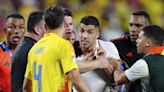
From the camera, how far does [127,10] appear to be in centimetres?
1395

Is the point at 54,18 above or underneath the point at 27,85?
above

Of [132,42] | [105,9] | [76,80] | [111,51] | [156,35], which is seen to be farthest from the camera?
[105,9]

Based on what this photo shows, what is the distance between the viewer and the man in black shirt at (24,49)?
234 inches

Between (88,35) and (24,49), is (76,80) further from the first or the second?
(88,35)

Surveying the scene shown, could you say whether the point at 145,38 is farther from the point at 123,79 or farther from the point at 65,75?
the point at 65,75

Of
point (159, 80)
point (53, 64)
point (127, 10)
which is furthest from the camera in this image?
point (127, 10)

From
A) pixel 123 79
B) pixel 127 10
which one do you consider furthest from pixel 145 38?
pixel 127 10

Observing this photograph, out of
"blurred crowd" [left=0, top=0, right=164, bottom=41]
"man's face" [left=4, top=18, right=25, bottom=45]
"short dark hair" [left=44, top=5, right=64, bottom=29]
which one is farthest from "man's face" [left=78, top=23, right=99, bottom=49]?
"blurred crowd" [left=0, top=0, right=164, bottom=41]

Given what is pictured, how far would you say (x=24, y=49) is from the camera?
19.6 feet

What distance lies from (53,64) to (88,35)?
1182 mm

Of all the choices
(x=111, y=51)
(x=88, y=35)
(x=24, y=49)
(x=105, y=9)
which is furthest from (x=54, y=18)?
(x=105, y=9)

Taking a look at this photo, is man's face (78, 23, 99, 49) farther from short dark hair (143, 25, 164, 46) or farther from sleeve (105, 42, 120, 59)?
short dark hair (143, 25, 164, 46)

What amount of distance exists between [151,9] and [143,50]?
826 cm

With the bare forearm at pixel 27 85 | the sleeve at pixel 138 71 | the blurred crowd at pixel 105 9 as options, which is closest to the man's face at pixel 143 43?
the sleeve at pixel 138 71
